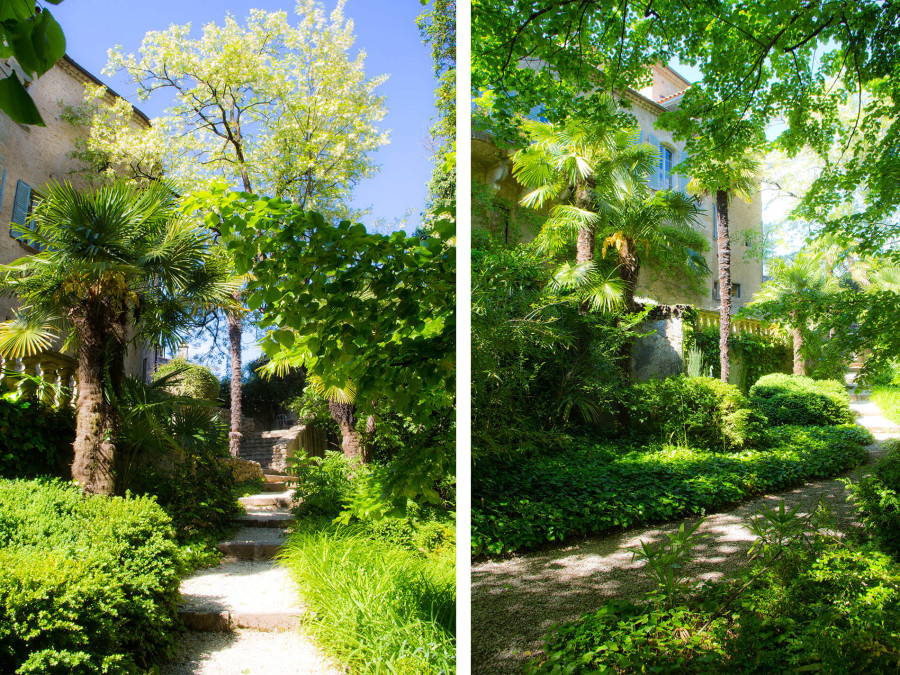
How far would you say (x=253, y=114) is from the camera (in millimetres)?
1442

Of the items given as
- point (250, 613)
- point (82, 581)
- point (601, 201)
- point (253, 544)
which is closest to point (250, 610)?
point (250, 613)

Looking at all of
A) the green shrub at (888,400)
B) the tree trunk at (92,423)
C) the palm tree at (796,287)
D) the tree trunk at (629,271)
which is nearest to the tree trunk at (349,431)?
the tree trunk at (92,423)

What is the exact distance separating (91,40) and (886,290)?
175 centimetres

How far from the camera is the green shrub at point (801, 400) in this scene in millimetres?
1317

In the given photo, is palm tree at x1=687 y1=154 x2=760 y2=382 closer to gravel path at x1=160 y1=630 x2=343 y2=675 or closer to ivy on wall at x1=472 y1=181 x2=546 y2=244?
ivy on wall at x1=472 y1=181 x2=546 y2=244

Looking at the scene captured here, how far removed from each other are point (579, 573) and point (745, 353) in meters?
0.71

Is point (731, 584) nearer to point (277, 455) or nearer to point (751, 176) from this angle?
point (751, 176)

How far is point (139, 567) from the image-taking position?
3.71ft

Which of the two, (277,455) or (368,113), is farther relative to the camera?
(368,113)

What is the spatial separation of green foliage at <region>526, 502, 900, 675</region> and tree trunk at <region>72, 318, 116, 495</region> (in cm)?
112

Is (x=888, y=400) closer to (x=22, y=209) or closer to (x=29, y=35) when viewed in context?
(x=29, y=35)

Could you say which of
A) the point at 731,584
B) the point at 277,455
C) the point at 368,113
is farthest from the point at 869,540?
the point at 368,113

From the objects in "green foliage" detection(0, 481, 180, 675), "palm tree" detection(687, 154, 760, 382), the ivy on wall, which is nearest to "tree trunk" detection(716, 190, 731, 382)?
"palm tree" detection(687, 154, 760, 382)

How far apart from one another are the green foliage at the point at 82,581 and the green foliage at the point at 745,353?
51.7 inches
